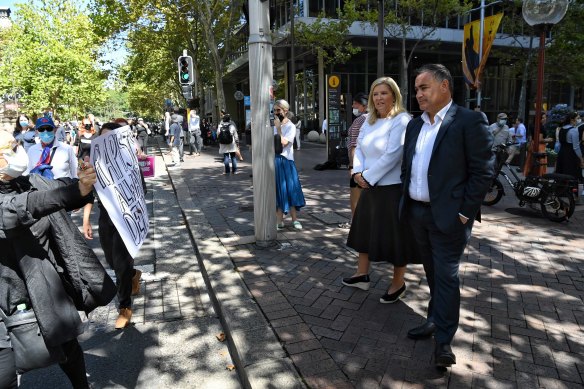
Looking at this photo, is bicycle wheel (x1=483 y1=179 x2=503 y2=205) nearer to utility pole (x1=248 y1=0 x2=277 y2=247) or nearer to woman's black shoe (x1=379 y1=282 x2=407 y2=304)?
utility pole (x1=248 y1=0 x2=277 y2=247)

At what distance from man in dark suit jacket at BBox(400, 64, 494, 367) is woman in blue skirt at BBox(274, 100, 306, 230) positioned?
308cm

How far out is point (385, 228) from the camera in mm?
3725

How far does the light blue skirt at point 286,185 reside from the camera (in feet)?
19.8

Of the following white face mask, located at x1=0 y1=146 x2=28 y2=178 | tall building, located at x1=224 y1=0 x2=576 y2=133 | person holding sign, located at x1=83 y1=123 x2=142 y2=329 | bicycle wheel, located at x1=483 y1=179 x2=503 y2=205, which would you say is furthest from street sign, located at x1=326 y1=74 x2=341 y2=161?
tall building, located at x1=224 y1=0 x2=576 y2=133

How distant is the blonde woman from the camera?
359cm

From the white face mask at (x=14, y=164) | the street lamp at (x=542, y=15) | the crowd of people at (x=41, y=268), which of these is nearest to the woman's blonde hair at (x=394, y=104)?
the crowd of people at (x=41, y=268)

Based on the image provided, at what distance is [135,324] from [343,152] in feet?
31.8

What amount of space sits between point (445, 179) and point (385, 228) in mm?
1055

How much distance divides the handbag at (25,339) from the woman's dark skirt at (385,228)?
251 centimetres

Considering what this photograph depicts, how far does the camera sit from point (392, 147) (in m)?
3.58

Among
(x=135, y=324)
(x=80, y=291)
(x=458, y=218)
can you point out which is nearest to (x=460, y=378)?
(x=458, y=218)

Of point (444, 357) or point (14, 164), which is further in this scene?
point (444, 357)

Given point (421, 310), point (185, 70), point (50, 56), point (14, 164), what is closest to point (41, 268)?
point (14, 164)

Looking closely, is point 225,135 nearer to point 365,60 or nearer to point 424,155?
point 424,155
